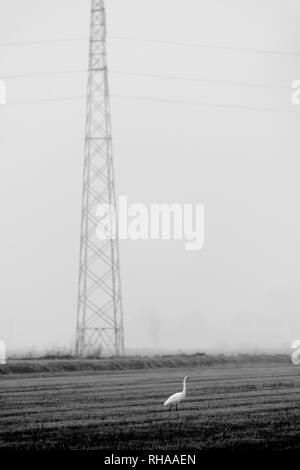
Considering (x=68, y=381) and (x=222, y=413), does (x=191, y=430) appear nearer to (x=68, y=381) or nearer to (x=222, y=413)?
(x=222, y=413)

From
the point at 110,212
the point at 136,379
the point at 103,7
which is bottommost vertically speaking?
the point at 136,379

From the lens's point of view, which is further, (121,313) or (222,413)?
(121,313)

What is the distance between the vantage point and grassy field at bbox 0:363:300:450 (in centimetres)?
2170

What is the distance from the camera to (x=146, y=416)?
27.0m

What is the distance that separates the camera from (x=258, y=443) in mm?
21531

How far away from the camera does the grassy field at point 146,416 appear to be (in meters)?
21.7
